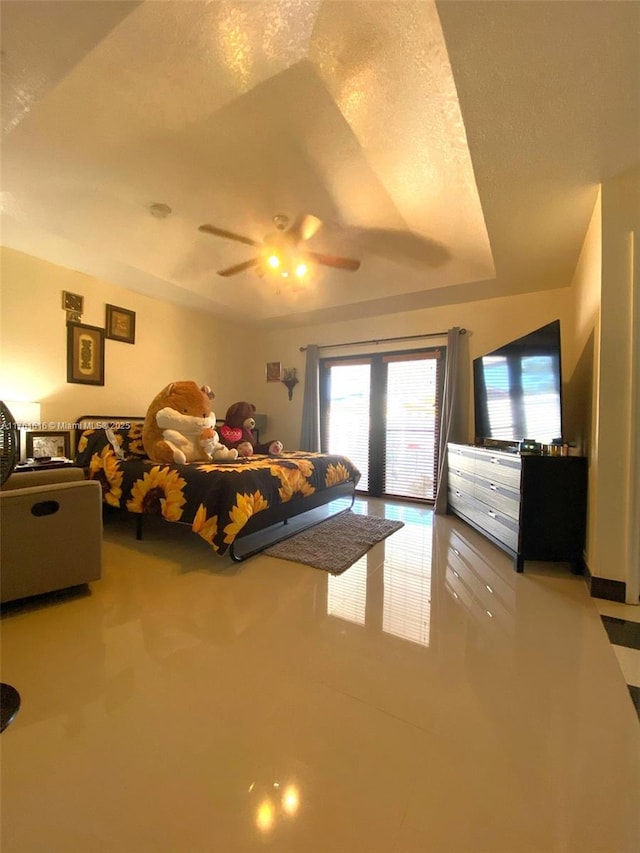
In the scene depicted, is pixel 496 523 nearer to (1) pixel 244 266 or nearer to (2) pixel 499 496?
(2) pixel 499 496

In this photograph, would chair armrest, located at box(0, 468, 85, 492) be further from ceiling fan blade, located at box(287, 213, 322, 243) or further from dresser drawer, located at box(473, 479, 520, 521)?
dresser drawer, located at box(473, 479, 520, 521)

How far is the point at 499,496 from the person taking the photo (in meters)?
2.64

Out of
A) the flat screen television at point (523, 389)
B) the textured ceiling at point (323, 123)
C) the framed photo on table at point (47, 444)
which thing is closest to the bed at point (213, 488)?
the framed photo on table at point (47, 444)

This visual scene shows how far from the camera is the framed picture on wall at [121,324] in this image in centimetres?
369

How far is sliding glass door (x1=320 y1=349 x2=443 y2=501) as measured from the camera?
4316mm

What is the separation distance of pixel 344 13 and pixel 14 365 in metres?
3.47

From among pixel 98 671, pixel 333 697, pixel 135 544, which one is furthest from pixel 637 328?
pixel 135 544

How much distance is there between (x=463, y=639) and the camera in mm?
1570

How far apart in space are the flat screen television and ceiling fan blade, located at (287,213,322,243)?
1871 mm

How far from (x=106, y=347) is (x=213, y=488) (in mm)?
2546

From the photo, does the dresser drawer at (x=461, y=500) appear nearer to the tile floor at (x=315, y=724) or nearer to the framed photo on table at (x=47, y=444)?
the tile floor at (x=315, y=724)

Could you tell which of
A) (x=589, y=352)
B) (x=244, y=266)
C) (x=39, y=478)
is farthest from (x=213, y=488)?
(x=589, y=352)

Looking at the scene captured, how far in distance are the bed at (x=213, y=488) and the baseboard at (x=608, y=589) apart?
200 centimetres

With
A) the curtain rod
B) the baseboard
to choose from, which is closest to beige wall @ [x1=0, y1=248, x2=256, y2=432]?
the curtain rod
